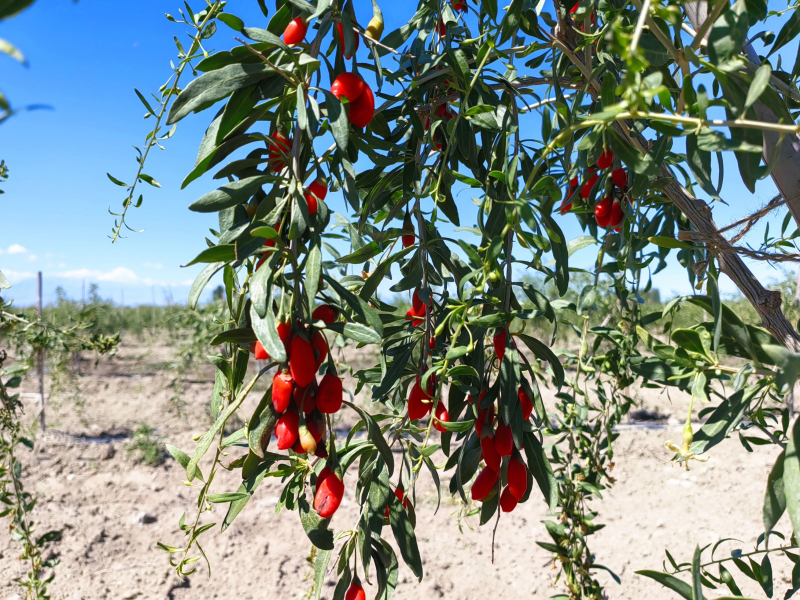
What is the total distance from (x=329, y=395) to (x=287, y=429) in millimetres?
52

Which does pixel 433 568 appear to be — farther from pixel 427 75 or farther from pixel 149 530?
pixel 427 75

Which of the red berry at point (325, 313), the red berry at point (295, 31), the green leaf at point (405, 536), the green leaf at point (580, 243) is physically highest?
the red berry at point (295, 31)

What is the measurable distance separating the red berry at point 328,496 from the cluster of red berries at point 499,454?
0.66 ft

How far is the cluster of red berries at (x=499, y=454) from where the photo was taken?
68 cm

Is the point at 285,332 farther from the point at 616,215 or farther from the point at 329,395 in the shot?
the point at 616,215

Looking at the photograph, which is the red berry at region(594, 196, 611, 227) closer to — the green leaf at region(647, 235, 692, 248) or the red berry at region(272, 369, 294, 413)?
the green leaf at region(647, 235, 692, 248)

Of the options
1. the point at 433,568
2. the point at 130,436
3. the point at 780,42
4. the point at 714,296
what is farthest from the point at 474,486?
the point at 130,436

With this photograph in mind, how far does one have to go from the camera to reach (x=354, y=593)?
2.29ft

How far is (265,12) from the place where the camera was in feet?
2.20

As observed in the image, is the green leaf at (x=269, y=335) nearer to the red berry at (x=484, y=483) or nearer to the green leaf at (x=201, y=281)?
the green leaf at (x=201, y=281)

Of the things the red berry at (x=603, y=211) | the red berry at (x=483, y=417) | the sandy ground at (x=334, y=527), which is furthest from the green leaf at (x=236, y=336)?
the sandy ground at (x=334, y=527)

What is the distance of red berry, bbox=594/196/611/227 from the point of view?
3.10 ft

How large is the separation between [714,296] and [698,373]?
0.42ft

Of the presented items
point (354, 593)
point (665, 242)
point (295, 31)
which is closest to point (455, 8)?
point (295, 31)
